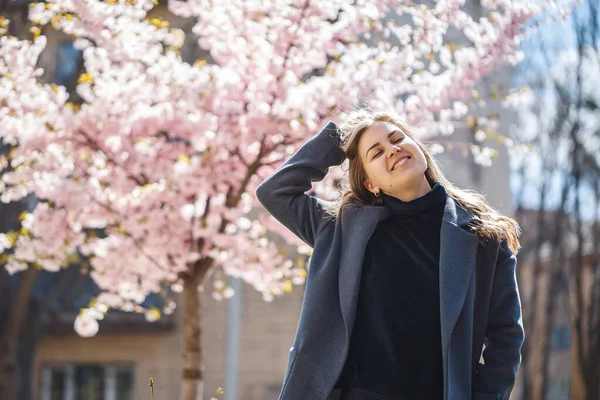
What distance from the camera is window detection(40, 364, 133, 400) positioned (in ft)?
56.7

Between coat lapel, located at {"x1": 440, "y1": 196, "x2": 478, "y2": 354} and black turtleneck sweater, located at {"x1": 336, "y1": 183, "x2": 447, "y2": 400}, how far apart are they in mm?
99

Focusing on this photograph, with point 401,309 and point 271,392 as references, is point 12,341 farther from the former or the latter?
point 401,309

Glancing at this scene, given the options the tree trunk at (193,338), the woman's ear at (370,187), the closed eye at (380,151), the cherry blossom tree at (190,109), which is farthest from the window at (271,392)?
the closed eye at (380,151)

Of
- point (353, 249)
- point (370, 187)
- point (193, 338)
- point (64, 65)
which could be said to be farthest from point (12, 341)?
point (353, 249)

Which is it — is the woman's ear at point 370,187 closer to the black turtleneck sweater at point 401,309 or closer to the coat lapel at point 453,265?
the black turtleneck sweater at point 401,309

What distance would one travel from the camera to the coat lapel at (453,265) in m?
2.79

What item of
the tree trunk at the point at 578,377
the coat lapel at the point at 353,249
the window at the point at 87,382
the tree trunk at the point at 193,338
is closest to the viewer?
the coat lapel at the point at 353,249

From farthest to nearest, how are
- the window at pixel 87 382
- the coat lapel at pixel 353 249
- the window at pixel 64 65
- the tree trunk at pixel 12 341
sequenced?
the window at pixel 87 382, the window at pixel 64 65, the tree trunk at pixel 12 341, the coat lapel at pixel 353 249

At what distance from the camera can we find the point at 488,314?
2971 mm

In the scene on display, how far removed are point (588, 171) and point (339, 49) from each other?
10.0m

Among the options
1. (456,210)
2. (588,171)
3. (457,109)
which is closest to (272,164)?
(457,109)

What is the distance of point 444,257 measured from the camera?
2.87 m

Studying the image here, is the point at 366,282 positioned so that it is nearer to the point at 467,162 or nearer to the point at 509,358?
the point at 509,358

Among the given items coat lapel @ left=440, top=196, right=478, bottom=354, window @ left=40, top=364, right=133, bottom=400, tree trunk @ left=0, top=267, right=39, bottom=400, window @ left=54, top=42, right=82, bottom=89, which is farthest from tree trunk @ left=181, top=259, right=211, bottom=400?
window @ left=40, top=364, right=133, bottom=400
